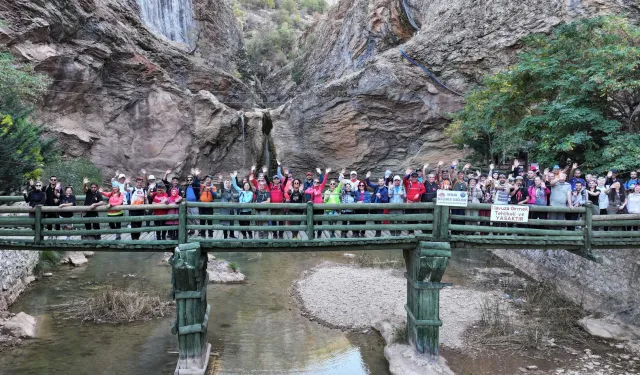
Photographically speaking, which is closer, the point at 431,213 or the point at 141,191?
the point at 431,213

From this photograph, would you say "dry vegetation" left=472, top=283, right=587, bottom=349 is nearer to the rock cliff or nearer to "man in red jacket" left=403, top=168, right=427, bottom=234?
"man in red jacket" left=403, top=168, right=427, bottom=234

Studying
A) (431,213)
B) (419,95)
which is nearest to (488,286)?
(431,213)

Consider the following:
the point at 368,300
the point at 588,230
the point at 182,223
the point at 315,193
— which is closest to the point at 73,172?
the point at 368,300

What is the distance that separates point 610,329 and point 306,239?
8039 millimetres

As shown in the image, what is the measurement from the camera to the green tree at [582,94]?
14.4 m

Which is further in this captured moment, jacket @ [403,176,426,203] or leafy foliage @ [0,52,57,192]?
leafy foliage @ [0,52,57,192]

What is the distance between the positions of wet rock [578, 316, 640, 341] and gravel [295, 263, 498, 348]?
267 centimetres

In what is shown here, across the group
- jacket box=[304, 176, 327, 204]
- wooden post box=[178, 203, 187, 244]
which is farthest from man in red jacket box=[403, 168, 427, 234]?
wooden post box=[178, 203, 187, 244]

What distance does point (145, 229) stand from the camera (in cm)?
923

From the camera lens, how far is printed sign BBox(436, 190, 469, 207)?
9.10 metres

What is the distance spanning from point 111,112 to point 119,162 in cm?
302

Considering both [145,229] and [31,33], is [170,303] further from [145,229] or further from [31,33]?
[31,33]

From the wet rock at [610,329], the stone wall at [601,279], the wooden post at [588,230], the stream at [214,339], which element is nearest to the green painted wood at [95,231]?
the stream at [214,339]

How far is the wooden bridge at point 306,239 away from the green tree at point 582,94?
18.9ft
